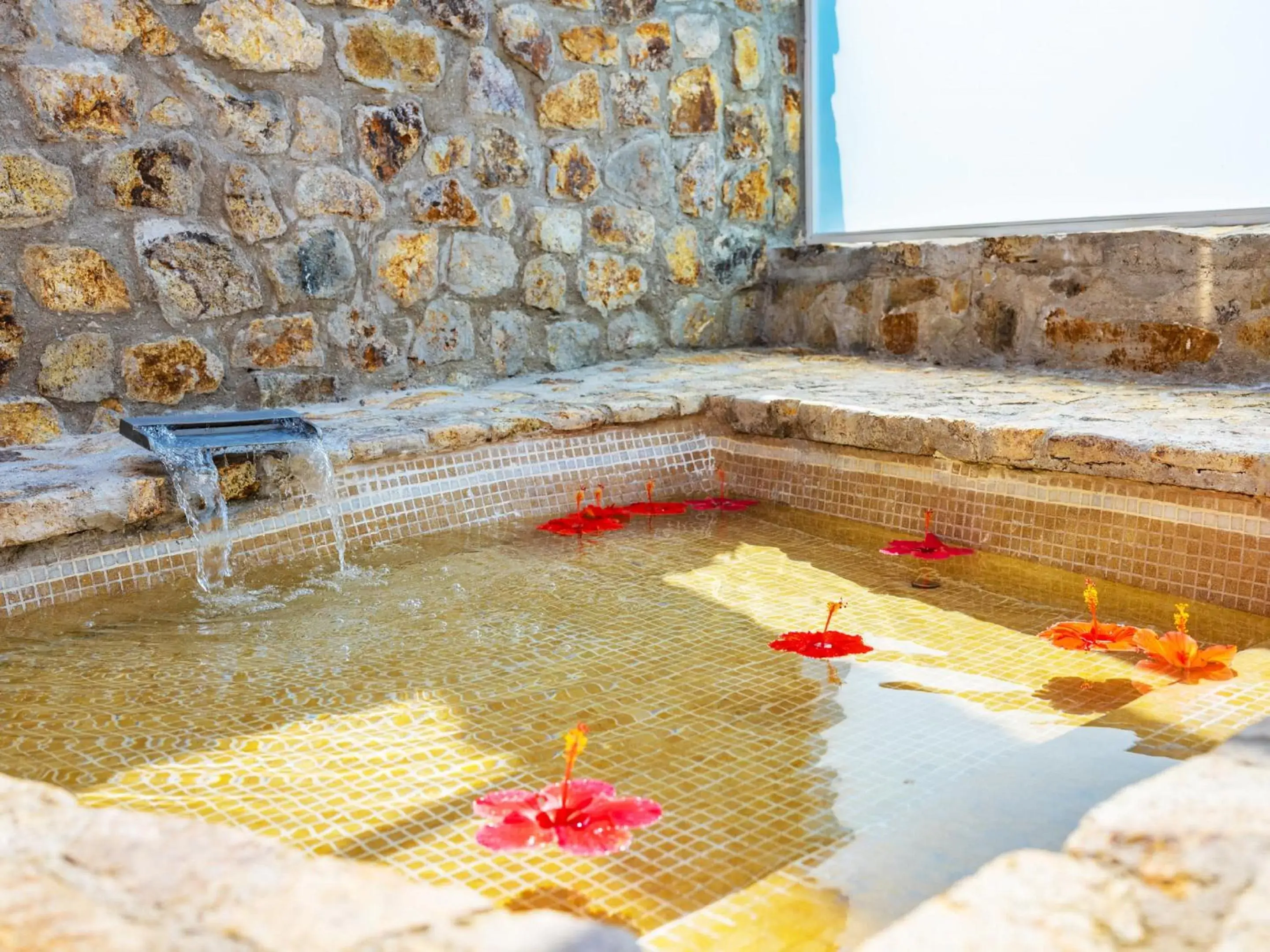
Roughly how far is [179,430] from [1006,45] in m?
3.14

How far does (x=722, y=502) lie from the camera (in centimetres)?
344

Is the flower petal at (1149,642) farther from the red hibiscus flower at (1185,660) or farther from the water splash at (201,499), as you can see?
the water splash at (201,499)

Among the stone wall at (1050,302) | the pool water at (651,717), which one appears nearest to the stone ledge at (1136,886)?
the pool water at (651,717)

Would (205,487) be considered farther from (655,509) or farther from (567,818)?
(567,818)

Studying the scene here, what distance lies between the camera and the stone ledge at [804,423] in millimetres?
2467

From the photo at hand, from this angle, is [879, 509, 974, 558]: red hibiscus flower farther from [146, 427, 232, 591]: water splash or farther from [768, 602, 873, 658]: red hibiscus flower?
[146, 427, 232, 591]: water splash

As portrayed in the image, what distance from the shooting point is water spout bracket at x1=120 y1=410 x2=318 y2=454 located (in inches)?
105

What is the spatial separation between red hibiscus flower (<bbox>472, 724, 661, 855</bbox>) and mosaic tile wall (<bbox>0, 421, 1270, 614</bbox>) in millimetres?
1393

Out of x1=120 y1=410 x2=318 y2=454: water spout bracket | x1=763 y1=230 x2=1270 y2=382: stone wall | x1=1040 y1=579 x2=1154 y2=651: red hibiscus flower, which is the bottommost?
x1=1040 y1=579 x2=1154 y2=651: red hibiscus flower

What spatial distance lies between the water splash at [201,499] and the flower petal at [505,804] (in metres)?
1.33

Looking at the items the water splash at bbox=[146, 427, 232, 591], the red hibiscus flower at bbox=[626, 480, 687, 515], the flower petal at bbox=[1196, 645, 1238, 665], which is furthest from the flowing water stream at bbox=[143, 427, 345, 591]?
the flower petal at bbox=[1196, 645, 1238, 665]

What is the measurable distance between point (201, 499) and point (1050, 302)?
9.24ft

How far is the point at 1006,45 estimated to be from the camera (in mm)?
4109

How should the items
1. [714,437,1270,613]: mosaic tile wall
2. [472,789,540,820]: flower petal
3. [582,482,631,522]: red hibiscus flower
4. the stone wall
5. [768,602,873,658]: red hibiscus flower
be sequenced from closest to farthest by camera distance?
[472,789,540,820]: flower petal
[768,602,873,658]: red hibiscus flower
[714,437,1270,613]: mosaic tile wall
[582,482,631,522]: red hibiscus flower
the stone wall
